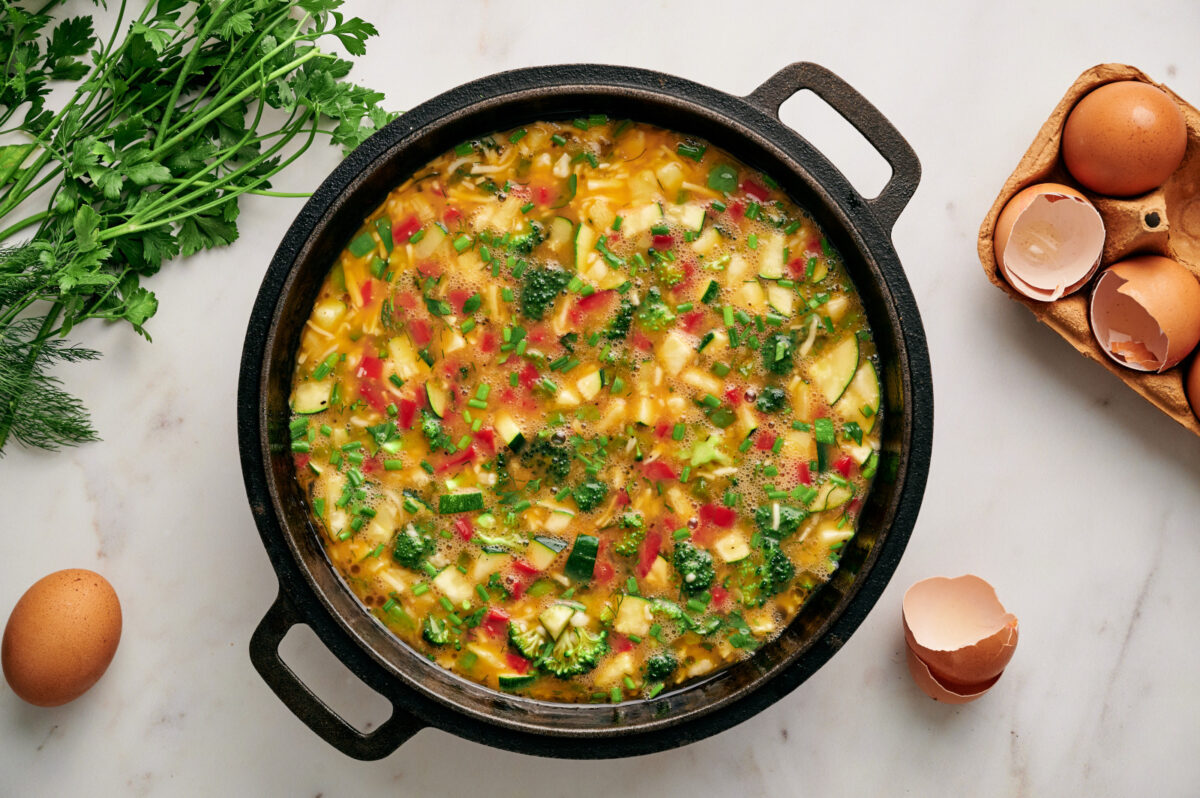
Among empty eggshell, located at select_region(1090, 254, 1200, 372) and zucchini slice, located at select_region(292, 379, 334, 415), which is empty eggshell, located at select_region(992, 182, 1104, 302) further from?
zucchini slice, located at select_region(292, 379, 334, 415)

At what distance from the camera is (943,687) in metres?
2.88

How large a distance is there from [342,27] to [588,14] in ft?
2.81

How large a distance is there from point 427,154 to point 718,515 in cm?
137

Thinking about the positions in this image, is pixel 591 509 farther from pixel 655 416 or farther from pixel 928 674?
pixel 928 674

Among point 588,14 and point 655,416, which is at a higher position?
point 588,14

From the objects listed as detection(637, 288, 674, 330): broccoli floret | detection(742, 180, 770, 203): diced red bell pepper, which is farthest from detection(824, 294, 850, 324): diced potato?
detection(637, 288, 674, 330): broccoli floret

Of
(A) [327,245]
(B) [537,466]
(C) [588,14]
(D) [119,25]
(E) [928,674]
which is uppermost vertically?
(C) [588,14]

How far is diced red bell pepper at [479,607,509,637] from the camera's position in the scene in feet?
8.77

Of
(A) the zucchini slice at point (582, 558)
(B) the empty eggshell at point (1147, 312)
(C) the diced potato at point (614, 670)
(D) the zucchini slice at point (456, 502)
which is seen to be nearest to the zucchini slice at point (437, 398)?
(D) the zucchini slice at point (456, 502)

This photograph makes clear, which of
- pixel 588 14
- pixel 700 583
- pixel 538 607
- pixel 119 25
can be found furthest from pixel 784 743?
pixel 119 25

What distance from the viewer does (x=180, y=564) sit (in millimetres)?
3074

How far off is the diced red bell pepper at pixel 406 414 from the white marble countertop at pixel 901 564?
77 cm

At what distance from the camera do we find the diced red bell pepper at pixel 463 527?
267cm

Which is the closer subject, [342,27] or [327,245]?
[327,245]
